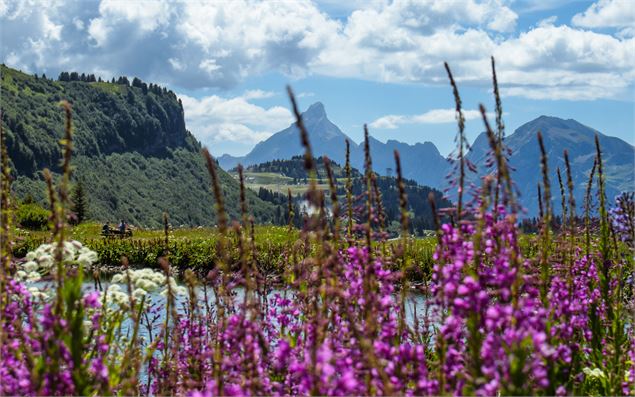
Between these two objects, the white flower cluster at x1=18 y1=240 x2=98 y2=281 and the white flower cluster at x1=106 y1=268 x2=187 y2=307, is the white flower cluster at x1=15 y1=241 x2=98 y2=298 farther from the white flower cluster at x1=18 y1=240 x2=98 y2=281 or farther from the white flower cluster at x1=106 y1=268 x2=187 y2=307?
the white flower cluster at x1=106 y1=268 x2=187 y2=307

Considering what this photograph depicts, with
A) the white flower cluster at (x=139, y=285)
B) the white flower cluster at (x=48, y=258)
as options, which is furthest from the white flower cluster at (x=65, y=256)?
the white flower cluster at (x=139, y=285)

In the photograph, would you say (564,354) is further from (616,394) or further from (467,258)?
(616,394)

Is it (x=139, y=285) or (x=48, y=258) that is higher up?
(x=48, y=258)

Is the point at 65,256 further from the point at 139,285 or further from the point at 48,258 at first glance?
the point at 139,285

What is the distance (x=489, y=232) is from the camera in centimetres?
611

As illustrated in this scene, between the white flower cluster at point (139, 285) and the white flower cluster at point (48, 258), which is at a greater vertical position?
the white flower cluster at point (48, 258)

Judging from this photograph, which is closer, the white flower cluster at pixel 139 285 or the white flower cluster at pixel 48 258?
the white flower cluster at pixel 48 258

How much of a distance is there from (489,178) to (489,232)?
584 mm

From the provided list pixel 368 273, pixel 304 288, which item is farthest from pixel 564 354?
pixel 304 288

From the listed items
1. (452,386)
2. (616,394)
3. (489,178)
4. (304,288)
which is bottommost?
(616,394)

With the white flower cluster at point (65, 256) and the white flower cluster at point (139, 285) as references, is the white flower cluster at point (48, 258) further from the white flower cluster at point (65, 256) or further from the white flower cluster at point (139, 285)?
the white flower cluster at point (139, 285)

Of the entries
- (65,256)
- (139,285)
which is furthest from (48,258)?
(139,285)

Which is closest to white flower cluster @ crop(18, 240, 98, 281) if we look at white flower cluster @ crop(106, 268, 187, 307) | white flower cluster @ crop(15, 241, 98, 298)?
white flower cluster @ crop(15, 241, 98, 298)

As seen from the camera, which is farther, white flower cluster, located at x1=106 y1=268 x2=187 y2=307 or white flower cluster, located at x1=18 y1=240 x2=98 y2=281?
white flower cluster, located at x1=106 y1=268 x2=187 y2=307
